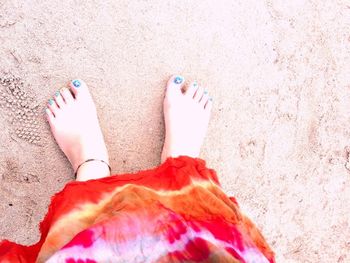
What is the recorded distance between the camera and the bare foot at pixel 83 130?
1.12 meters

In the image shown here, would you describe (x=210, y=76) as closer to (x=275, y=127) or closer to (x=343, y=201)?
(x=275, y=127)

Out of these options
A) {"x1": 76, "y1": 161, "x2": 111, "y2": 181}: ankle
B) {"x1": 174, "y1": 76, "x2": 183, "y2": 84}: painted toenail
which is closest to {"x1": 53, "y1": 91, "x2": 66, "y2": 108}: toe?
{"x1": 76, "y1": 161, "x2": 111, "y2": 181}: ankle

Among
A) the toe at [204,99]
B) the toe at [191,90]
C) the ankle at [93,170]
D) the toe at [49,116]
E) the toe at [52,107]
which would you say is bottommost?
the ankle at [93,170]

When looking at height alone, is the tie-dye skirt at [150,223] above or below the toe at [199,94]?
below

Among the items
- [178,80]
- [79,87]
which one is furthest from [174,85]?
[79,87]

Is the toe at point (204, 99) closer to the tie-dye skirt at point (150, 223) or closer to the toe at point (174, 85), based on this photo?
the toe at point (174, 85)

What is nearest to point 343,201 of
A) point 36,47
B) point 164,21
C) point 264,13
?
point 264,13

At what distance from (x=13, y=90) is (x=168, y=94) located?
346mm

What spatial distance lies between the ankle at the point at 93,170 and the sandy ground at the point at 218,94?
0.13 ft

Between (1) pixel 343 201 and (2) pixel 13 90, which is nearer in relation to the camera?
(2) pixel 13 90

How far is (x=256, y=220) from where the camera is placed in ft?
3.92

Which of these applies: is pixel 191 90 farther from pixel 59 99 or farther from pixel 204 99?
pixel 59 99

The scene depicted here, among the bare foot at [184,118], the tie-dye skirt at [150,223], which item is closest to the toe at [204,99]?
the bare foot at [184,118]

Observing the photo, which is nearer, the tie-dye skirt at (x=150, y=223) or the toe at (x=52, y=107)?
the tie-dye skirt at (x=150, y=223)
